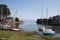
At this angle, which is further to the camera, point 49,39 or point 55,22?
point 55,22

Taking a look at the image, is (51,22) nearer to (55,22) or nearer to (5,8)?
(55,22)

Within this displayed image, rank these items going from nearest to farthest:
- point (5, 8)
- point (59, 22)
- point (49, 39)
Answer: point (49, 39) < point (5, 8) < point (59, 22)

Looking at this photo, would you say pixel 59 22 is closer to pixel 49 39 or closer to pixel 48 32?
pixel 48 32

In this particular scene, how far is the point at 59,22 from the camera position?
109 metres

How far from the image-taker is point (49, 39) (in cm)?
2858

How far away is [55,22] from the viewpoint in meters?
112

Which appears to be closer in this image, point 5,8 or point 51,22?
point 5,8

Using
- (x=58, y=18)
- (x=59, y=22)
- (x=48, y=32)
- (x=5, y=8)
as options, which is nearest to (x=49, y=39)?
(x=48, y=32)

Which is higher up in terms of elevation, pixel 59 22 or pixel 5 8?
pixel 5 8

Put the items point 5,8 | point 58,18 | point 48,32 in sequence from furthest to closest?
point 58,18 → point 5,8 → point 48,32

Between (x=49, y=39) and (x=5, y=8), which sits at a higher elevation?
(x=5, y=8)

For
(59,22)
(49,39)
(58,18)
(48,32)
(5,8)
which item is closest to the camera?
(49,39)

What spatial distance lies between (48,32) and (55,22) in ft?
231

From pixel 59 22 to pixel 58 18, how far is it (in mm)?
8002
